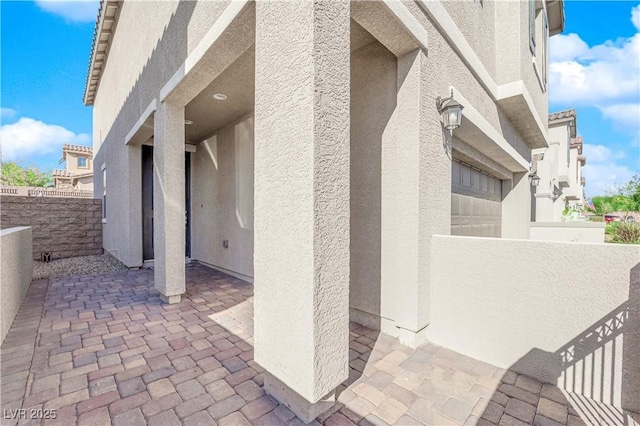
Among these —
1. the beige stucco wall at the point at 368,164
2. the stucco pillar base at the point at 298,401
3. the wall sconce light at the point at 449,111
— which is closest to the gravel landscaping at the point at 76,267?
the beige stucco wall at the point at 368,164

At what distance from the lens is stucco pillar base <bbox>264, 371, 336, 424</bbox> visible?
2.44m

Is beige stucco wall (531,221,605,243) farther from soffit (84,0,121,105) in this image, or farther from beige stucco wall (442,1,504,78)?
soffit (84,0,121,105)

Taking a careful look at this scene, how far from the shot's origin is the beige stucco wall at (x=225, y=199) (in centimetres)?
686

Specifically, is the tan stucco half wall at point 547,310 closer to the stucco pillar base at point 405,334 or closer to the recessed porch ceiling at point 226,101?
the stucco pillar base at point 405,334

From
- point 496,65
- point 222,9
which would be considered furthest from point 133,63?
point 496,65

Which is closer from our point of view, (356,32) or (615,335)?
(615,335)

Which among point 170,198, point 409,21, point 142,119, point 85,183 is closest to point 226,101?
point 142,119

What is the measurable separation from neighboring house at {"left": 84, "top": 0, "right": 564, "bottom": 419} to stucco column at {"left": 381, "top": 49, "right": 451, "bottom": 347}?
0.02 meters

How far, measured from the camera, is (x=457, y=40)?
15.2 feet

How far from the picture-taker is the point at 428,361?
3494 mm

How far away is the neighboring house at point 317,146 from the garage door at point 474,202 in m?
0.08

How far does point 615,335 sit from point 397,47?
4038 mm

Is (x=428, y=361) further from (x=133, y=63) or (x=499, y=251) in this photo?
(x=133, y=63)

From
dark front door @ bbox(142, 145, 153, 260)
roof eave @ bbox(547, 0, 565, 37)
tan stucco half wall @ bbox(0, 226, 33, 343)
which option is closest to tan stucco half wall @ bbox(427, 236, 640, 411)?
tan stucco half wall @ bbox(0, 226, 33, 343)
